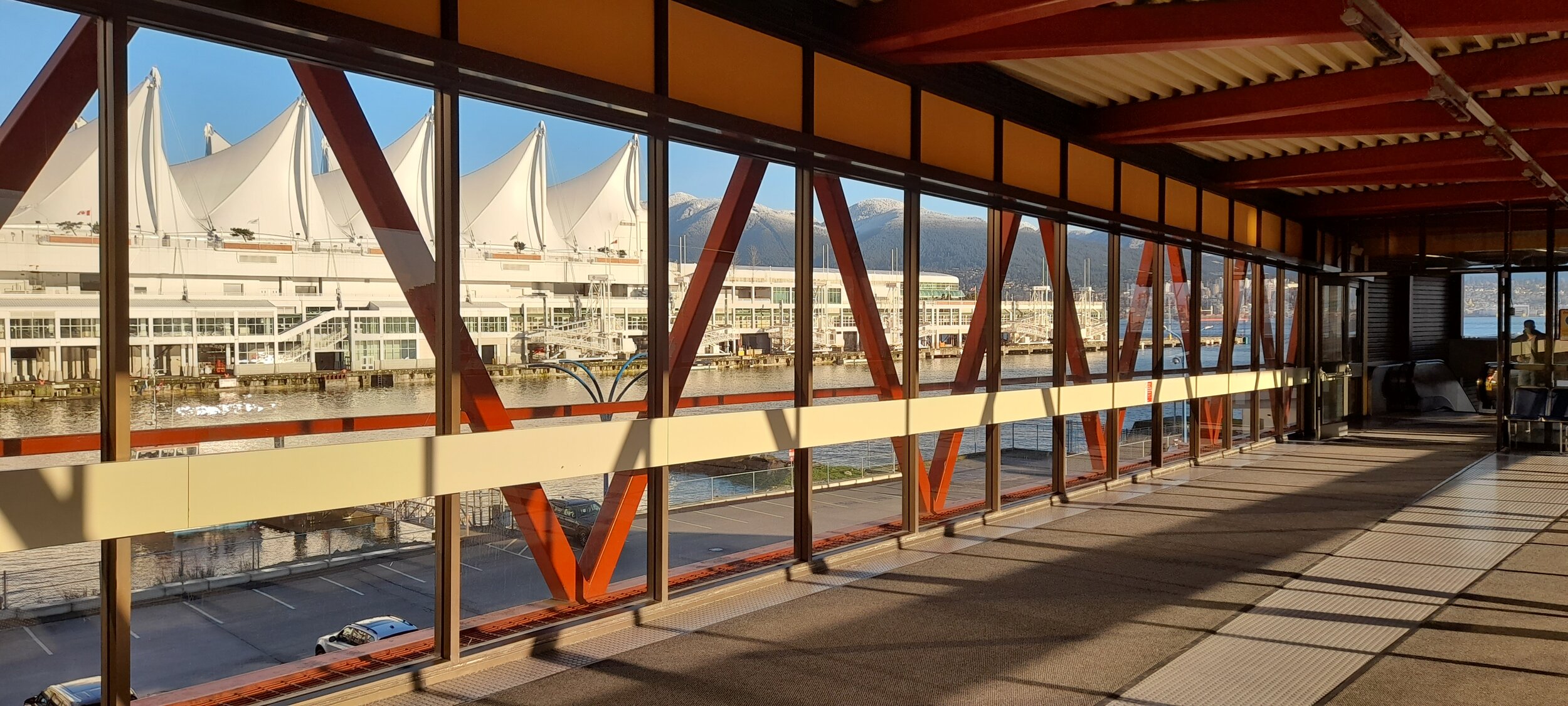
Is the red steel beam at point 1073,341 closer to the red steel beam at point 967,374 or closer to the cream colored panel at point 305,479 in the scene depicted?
the red steel beam at point 967,374

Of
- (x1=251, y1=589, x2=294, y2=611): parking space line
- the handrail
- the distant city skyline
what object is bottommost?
(x1=251, y1=589, x2=294, y2=611): parking space line

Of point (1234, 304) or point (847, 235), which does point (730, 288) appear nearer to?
point (847, 235)

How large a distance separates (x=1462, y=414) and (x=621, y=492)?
18.4m

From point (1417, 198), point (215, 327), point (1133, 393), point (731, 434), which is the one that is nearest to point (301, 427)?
point (215, 327)

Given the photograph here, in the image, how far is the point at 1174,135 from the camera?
8.45 m

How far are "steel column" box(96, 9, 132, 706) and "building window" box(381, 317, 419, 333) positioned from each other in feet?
2.90

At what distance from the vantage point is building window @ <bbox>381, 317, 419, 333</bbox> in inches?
155

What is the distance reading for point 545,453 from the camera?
4.42 metres

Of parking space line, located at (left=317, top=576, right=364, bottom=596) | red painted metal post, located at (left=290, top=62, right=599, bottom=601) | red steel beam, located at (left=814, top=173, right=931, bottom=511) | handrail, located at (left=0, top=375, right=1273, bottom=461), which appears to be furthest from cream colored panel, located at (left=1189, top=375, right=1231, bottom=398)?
parking space line, located at (left=317, top=576, right=364, bottom=596)

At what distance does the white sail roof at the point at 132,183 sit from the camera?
3.07m

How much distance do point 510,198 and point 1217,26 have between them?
12.5 ft

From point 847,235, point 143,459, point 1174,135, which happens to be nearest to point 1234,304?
point 1174,135

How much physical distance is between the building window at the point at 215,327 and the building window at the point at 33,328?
42 cm

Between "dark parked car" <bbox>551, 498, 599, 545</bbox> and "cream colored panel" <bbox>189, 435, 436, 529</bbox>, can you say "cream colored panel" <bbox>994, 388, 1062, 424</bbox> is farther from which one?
"cream colored panel" <bbox>189, 435, 436, 529</bbox>
